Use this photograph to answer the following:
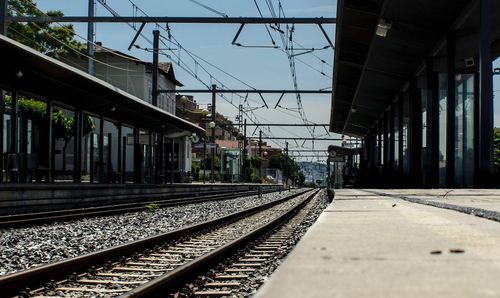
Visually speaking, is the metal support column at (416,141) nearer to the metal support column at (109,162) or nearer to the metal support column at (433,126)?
the metal support column at (433,126)

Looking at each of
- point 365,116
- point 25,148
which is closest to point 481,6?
point 25,148

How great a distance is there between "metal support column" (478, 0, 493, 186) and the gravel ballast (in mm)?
8261

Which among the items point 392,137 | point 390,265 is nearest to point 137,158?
point 392,137

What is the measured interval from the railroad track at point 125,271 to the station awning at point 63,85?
730 centimetres

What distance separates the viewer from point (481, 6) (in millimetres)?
17891

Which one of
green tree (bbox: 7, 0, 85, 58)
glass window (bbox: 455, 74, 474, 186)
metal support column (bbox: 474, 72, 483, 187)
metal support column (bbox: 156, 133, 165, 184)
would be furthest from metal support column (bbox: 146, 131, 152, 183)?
metal support column (bbox: 474, 72, 483, 187)

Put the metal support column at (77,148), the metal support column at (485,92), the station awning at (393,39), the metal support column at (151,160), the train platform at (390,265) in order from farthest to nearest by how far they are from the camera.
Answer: the metal support column at (151,160), the metal support column at (77,148), the station awning at (393,39), the metal support column at (485,92), the train platform at (390,265)

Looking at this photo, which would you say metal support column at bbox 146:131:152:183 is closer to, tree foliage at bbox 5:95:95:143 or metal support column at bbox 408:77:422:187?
tree foliage at bbox 5:95:95:143

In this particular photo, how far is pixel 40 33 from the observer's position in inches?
1834

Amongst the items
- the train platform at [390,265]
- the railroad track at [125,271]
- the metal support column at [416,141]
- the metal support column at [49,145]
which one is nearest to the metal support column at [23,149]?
the metal support column at [49,145]

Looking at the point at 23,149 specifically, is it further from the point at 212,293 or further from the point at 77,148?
the point at 212,293

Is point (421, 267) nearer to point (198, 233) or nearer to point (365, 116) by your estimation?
point (198, 233)

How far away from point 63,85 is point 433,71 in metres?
15.8

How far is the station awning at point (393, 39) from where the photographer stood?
2072cm
